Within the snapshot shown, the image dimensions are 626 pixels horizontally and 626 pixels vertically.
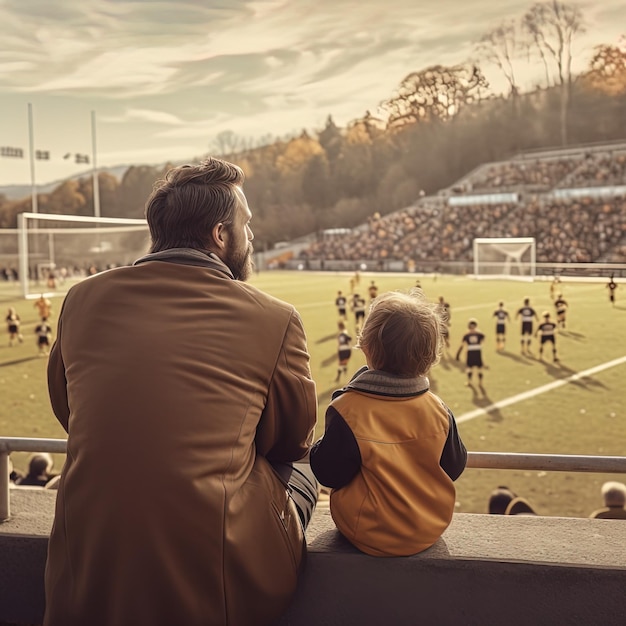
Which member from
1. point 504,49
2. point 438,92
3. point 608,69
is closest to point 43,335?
point 438,92

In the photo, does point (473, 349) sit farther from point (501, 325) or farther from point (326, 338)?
point (326, 338)

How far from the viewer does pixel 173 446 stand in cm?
80

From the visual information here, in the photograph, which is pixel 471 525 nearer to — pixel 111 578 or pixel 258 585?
pixel 258 585

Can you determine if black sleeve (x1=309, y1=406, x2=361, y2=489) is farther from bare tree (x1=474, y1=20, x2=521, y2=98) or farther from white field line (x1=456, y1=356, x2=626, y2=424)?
bare tree (x1=474, y1=20, x2=521, y2=98)

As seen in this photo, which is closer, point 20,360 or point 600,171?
point 20,360

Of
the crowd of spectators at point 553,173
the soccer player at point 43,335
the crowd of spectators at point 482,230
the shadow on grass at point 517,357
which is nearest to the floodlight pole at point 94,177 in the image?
the crowd of spectators at point 482,230

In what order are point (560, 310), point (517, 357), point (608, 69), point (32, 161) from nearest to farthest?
1. point (560, 310)
2. point (517, 357)
3. point (608, 69)
4. point (32, 161)

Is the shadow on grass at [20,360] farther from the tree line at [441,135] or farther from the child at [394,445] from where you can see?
the child at [394,445]

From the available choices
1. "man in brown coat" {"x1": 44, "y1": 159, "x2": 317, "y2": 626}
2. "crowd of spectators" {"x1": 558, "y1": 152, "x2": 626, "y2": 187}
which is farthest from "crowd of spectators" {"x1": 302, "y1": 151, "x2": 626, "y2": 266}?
"man in brown coat" {"x1": 44, "y1": 159, "x2": 317, "y2": 626}

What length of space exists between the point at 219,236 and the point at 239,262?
0.05m

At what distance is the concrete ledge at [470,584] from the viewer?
3.31ft

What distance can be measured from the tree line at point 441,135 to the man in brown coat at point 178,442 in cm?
1817

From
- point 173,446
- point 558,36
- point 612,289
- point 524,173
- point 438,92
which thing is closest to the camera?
point 173,446

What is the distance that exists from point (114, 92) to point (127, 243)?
10785 millimetres
